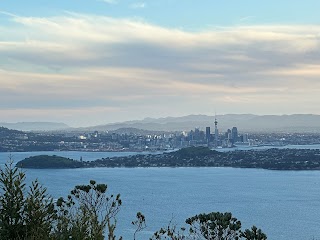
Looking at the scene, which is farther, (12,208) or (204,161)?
(204,161)

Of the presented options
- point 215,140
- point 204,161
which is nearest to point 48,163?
point 204,161

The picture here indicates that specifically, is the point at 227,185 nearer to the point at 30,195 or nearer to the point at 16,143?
the point at 30,195

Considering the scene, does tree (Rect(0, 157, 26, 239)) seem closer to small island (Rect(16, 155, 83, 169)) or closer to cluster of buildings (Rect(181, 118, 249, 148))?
small island (Rect(16, 155, 83, 169))

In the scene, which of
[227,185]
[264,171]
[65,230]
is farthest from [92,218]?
Answer: [264,171]

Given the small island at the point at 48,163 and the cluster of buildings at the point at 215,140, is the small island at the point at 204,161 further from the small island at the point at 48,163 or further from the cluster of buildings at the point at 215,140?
the cluster of buildings at the point at 215,140

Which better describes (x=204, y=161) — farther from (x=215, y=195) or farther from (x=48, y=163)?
(x=215, y=195)

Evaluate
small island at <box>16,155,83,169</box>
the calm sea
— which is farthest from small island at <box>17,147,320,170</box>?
the calm sea

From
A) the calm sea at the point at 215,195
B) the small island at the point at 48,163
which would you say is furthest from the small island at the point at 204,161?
the calm sea at the point at 215,195
